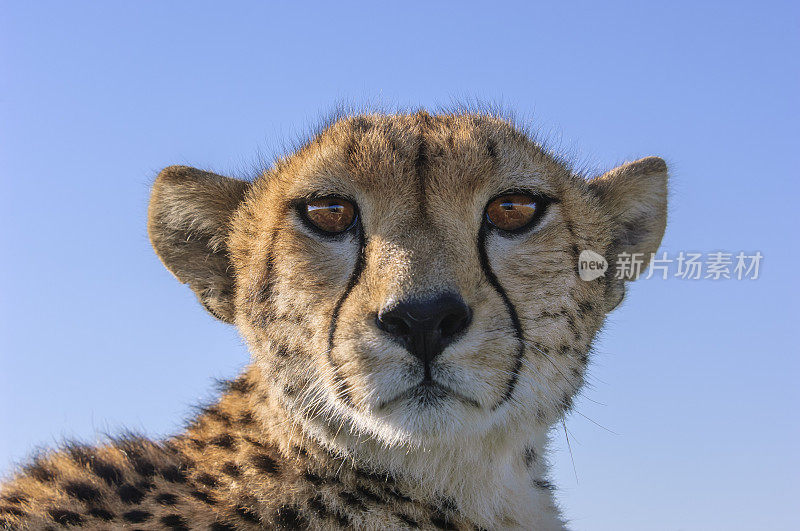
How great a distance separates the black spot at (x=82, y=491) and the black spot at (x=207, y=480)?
1.17ft

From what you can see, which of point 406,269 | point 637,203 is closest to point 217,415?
point 406,269

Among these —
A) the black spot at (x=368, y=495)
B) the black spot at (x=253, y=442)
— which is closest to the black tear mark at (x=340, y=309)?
the black spot at (x=368, y=495)

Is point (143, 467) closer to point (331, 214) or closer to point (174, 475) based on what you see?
point (174, 475)

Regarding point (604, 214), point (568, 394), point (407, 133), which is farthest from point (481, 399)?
point (604, 214)

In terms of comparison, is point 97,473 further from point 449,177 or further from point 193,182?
point 449,177

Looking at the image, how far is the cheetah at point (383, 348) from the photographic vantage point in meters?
2.17

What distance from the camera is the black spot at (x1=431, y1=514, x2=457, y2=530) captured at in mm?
2381

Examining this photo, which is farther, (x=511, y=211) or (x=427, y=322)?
(x=511, y=211)

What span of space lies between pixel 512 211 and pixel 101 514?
1.55m

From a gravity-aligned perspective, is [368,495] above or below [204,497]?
above

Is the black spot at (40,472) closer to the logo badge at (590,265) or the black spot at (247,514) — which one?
the black spot at (247,514)

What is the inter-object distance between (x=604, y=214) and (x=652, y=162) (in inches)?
12.6

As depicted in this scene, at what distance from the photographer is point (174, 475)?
2.55m

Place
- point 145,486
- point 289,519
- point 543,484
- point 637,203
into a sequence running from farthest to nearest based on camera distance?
1. point 637,203
2. point 543,484
3. point 145,486
4. point 289,519
